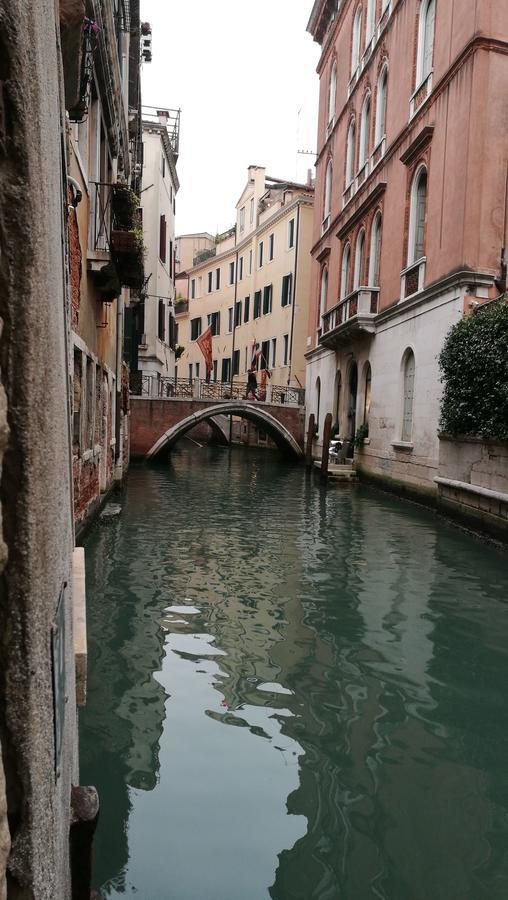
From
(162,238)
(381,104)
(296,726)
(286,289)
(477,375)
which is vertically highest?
(381,104)

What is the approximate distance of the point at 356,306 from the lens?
16.4 m

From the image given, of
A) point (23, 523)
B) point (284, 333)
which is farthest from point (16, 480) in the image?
point (284, 333)

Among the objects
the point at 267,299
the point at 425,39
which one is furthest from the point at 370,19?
the point at 267,299

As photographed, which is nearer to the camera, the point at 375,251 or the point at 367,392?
the point at 375,251

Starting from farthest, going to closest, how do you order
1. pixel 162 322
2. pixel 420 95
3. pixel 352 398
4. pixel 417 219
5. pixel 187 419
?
pixel 162 322
pixel 187 419
pixel 352 398
pixel 417 219
pixel 420 95

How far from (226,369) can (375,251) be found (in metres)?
19.3

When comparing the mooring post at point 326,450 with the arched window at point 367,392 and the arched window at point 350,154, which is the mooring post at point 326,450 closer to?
the arched window at point 367,392

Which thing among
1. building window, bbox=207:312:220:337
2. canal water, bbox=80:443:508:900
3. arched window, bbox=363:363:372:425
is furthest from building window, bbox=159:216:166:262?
canal water, bbox=80:443:508:900

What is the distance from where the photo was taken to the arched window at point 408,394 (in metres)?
13.7

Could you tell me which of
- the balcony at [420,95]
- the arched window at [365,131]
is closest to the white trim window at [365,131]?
the arched window at [365,131]

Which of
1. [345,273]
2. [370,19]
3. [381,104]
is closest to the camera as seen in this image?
[381,104]

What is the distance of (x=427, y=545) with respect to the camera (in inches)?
352

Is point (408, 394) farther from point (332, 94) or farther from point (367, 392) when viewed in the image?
point (332, 94)

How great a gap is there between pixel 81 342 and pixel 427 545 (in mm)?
4596
